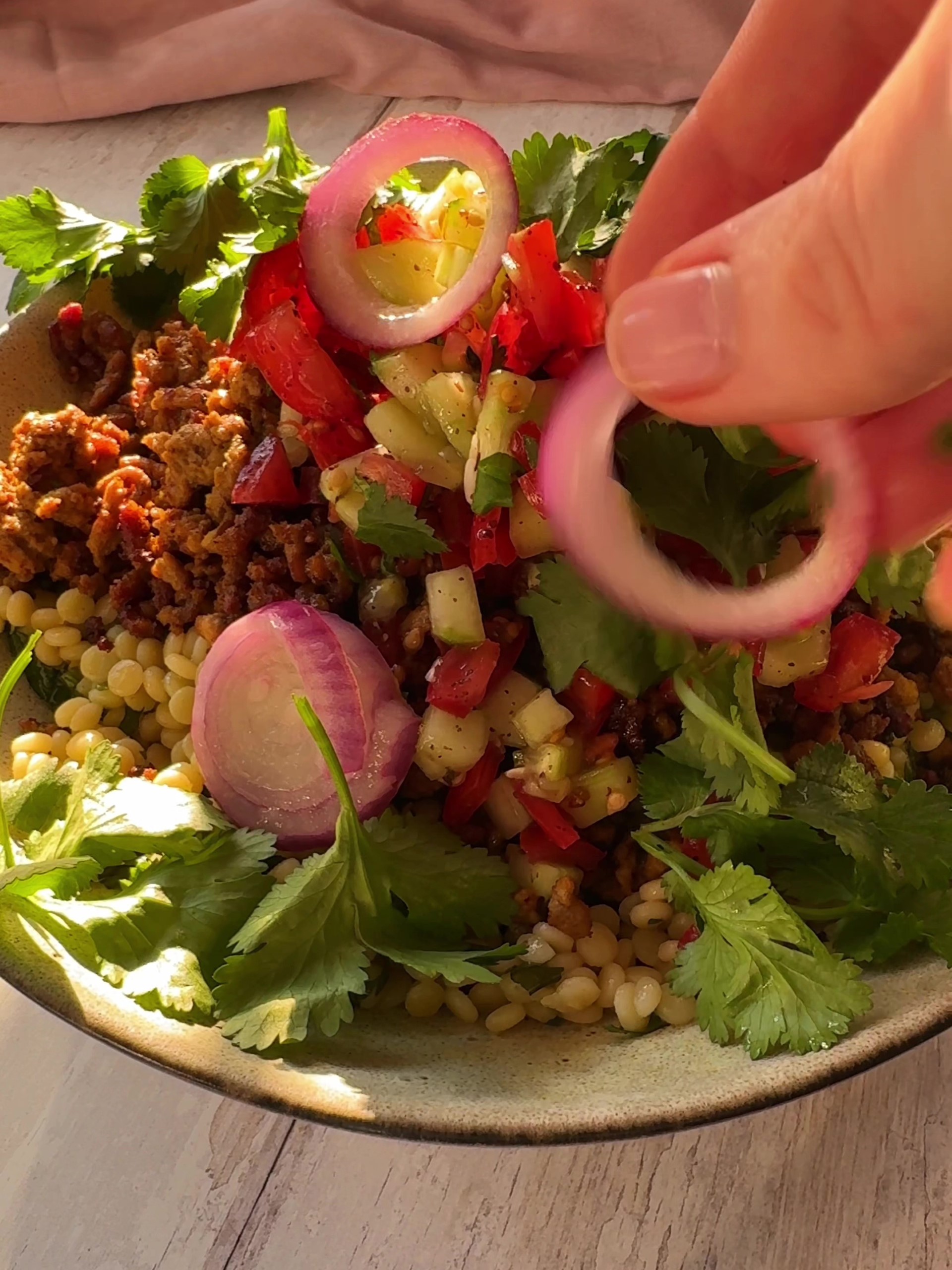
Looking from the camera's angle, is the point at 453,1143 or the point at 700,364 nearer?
the point at 700,364

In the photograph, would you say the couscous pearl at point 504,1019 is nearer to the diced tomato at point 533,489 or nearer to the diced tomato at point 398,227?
the diced tomato at point 533,489

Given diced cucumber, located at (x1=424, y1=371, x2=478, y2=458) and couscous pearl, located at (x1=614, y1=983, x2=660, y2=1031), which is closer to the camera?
couscous pearl, located at (x1=614, y1=983, x2=660, y2=1031)

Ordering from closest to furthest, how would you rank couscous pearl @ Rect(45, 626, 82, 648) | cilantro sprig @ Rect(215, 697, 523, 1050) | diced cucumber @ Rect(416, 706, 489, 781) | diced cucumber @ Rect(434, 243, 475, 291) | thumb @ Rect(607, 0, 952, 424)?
thumb @ Rect(607, 0, 952, 424), cilantro sprig @ Rect(215, 697, 523, 1050), diced cucumber @ Rect(416, 706, 489, 781), diced cucumber @ Rect(434, 243, 475, 291), couscous pearl @ Rect(45, 626, 82, 648)

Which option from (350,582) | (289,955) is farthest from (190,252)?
(289,955)

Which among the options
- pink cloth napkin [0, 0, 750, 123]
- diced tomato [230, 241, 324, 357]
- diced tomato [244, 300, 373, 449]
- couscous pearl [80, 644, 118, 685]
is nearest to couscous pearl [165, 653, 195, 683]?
couscous pearl [80, 644, 118, 685]

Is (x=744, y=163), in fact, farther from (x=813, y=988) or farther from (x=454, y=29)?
(x=454, y=29)

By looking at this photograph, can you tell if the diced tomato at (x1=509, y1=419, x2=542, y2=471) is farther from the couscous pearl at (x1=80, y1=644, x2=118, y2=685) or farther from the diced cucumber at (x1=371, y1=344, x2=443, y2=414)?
the couscous pearl at (x1=80, y1=644, x2=118, y2=685)

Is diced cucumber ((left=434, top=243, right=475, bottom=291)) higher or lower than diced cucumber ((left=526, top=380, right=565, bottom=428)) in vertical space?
higher
